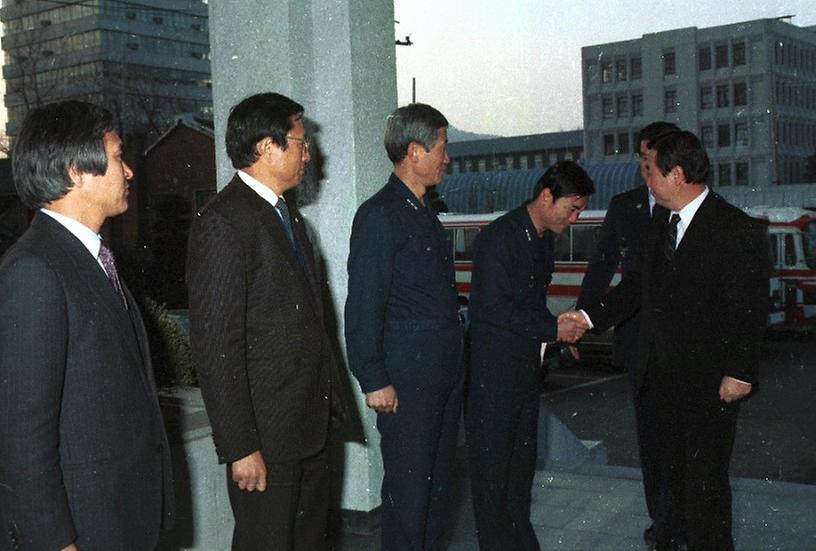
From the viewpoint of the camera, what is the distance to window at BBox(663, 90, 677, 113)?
318ft

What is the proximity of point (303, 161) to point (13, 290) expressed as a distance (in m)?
1.28

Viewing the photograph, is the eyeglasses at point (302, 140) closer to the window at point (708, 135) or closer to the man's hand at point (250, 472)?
the man's hand at point (250, 472)

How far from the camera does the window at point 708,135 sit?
95062mm

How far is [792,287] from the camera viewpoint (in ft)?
63.5

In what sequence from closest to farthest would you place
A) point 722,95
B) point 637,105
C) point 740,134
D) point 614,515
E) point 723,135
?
point 614,515 → point 740,134 → point 723,135 → point 722,95 → point 637,105

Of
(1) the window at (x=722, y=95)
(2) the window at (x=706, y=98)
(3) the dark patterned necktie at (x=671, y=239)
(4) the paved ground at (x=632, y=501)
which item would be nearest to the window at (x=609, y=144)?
(2) the window at (x=706, y=98)

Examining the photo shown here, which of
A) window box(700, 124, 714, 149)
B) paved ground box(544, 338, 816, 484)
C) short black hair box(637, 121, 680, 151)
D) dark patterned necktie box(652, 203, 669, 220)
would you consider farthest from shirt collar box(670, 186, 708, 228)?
window box(700, 124, 714, 149)

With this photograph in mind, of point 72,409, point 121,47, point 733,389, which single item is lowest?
point 733,389

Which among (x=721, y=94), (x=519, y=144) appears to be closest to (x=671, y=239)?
(x=721, y=94)

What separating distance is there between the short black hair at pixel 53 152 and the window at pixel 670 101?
9974 cm

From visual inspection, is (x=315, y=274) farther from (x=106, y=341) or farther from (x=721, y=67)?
(x=721, y=67)

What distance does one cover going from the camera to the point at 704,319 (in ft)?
13.0

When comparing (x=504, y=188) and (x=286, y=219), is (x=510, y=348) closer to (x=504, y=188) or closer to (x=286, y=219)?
(x=286, y=219)

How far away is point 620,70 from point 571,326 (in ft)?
328
